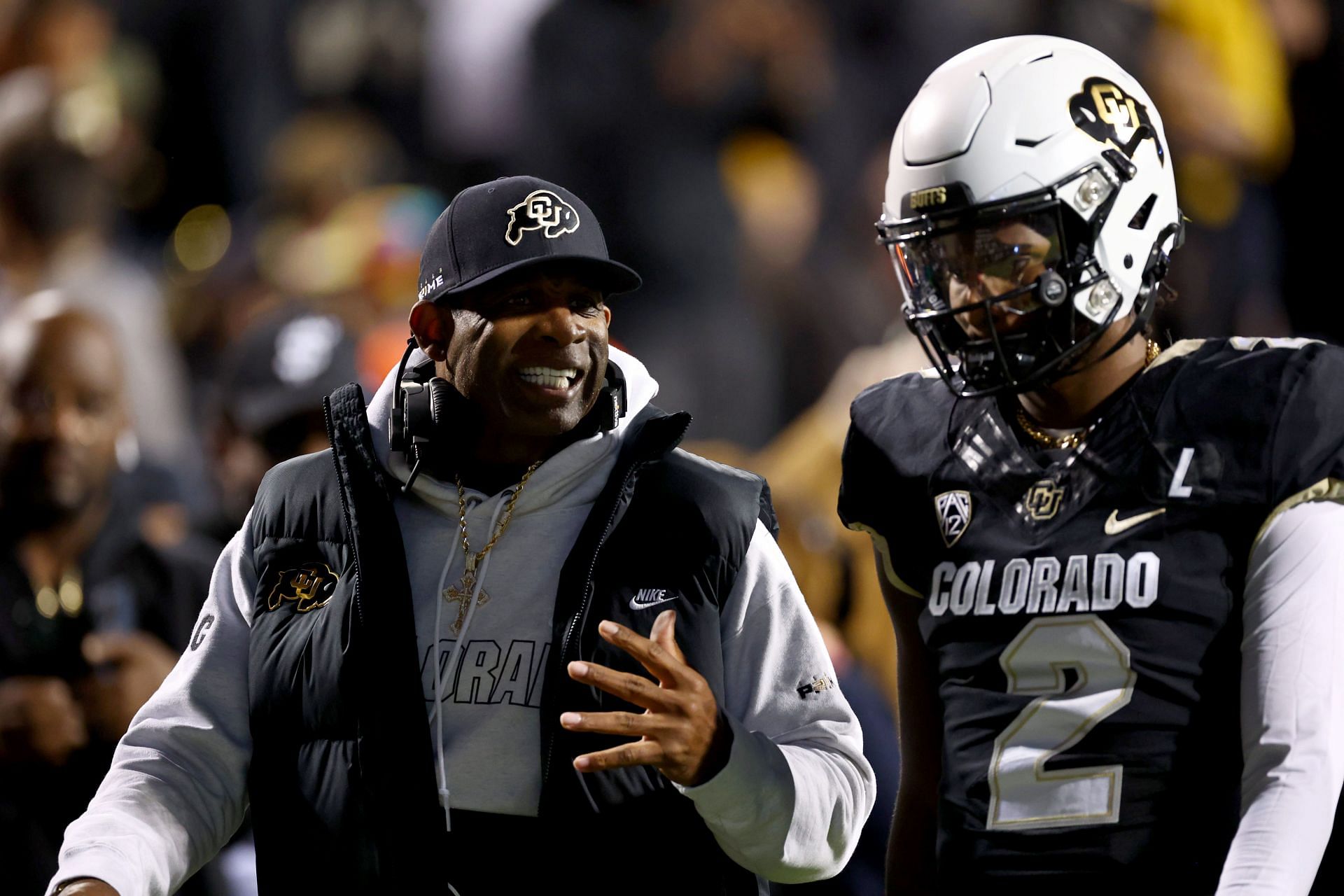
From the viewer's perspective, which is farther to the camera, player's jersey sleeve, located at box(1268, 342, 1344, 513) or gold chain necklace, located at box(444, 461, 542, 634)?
gold chain necklace, located at box(444, 461, 542, 634)

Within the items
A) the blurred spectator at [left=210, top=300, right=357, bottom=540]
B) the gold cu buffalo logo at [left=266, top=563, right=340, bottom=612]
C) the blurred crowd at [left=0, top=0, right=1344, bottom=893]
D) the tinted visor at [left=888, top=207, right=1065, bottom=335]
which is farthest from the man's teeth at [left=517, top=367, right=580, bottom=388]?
the blurred crowd at [left=0, top=0, right=1344, bottom=893]

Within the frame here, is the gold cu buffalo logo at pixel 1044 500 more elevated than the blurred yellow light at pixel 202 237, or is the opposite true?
the blurred yellow light at pixel 202 237

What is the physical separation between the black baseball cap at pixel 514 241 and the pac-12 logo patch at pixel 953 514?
0.51 m

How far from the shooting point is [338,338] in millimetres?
4051

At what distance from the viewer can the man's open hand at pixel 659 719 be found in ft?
6.02

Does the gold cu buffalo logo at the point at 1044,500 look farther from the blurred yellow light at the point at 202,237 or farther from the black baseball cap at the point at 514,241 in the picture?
the blurred yellow light at the point at 202,237

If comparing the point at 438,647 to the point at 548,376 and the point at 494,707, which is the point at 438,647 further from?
the point at 548,376

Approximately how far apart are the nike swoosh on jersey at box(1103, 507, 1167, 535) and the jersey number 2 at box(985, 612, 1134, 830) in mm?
105

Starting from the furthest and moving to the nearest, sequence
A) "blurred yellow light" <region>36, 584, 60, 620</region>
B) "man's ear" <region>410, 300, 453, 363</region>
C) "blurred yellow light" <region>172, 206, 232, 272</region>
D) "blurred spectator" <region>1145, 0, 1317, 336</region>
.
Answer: "blurred yellow light" <region>172, 206, 232, 272</region>
"blurred spectator" <region>1145, 0, 1317, 336</region>
"blurred yellow light" <region>36, 584, 60, 620</region>
"man's ear" <region>410, 300, 453, 363</region>

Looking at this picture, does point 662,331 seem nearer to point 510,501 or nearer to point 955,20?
point 955,20

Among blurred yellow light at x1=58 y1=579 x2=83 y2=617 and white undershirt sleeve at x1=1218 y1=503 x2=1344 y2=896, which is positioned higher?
white undershirt sleeve at x1=1218 y1=503 x2=1344 y2=896

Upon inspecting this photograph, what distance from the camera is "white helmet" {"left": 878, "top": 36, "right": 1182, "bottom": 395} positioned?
2.00 metres

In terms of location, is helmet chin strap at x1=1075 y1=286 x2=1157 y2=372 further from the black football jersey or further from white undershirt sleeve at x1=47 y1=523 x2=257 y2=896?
white undershirt sleeve at x1=47 y1=523 x2=257 y2=896

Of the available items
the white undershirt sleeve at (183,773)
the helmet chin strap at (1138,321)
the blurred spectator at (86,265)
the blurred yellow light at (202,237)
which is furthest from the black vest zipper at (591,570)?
the blurred yellow light at (202,237)
